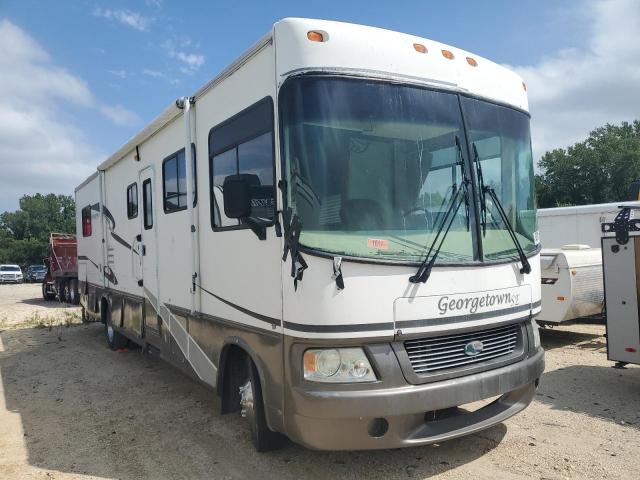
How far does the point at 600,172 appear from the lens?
36.5 m

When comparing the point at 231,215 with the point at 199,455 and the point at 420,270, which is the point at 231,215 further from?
the point at 199,455

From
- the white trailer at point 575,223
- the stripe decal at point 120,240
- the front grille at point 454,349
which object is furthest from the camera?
the white trailer at point 575,223

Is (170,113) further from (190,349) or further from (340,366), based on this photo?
(340,366)

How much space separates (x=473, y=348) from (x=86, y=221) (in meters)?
8.69

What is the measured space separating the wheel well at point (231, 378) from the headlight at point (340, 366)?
1215 millimetres

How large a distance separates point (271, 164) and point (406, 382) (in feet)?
5.55

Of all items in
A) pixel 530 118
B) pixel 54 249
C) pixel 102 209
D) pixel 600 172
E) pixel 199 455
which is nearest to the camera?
pixel 199 455

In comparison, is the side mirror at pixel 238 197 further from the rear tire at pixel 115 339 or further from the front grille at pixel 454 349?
the rear tire at pixel 115 339

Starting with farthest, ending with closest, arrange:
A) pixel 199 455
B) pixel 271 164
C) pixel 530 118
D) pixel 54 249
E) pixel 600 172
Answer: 1. pixel 600 172
2. pixel 54 249
3. pixel 530 118
4. pixel 199 455
5. pixel 271 164

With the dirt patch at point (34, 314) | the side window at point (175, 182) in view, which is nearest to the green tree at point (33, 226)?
the dirt patch at point (34, 314)

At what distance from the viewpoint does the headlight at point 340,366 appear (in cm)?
338

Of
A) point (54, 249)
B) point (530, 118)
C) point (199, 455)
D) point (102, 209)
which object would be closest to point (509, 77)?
point (530, 118)

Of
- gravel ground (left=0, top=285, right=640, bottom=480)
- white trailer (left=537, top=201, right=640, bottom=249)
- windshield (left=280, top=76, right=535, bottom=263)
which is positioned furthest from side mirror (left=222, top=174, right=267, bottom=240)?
white trailer (left=537, top=201, right=640, bottom=249)

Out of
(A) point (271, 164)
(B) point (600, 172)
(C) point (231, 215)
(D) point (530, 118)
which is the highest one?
(B) point (600, 172)
